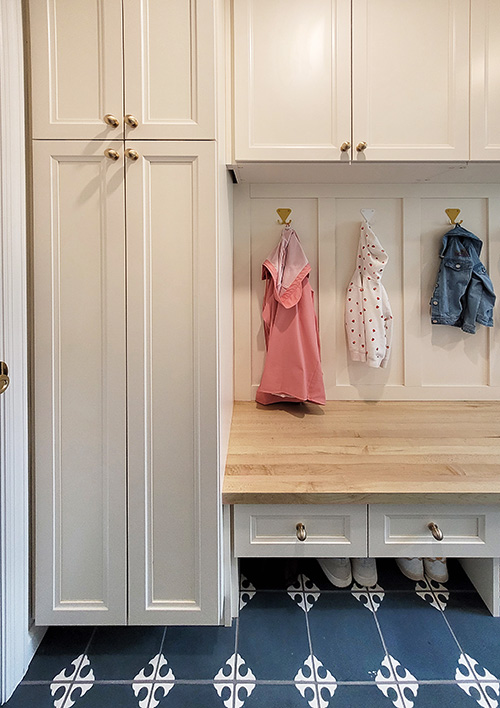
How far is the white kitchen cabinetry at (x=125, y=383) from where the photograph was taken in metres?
1.06

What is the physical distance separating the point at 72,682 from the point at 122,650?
0.14 metres

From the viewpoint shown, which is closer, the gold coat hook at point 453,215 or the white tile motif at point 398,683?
the white tile motif at point 398,683

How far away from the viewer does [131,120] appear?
1031 millimetres

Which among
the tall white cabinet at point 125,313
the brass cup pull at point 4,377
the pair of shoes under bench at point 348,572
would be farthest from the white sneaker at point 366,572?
the brass cup pull at point 4,377

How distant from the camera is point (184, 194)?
106cm

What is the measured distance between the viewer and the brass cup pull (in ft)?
3.30

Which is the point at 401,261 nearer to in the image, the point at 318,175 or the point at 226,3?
the point at 318,175

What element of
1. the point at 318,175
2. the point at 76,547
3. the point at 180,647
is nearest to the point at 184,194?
the point at 318,175

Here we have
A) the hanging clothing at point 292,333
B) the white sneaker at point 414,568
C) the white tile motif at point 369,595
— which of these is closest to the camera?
the white tile motif at point 369,595

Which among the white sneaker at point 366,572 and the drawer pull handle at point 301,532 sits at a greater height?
the drawer pull handle at point 301,532

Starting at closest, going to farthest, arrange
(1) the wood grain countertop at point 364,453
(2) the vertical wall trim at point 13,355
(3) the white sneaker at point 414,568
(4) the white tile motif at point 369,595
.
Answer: (2) the vertical wall trim at point 13,355 < (1) the wood grain countertop at point 364,453 < (4) the white tile motif at point 369,595 < (3) the white sneaker at point 414,568

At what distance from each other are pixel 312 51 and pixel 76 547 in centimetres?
173

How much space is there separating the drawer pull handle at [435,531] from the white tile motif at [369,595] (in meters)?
0.40

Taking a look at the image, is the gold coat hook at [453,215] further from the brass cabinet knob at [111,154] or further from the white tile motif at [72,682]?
the white tile motif at [72,682]
